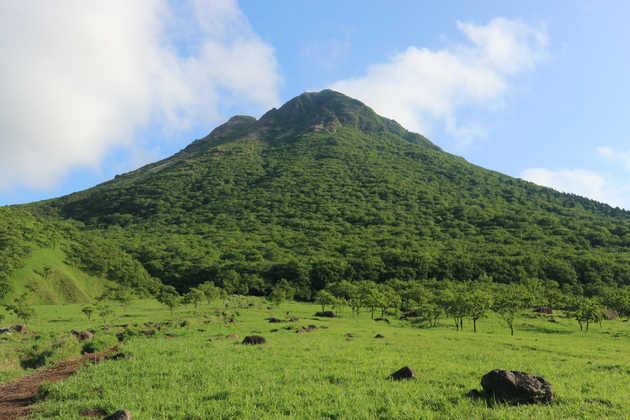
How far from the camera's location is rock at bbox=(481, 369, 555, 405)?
466 inches

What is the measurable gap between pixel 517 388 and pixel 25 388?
22.3m

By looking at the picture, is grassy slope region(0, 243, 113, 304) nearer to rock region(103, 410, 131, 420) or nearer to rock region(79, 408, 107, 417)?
rock region(79, 408, 107, 417)

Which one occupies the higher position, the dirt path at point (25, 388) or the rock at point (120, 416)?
the rock at point (120, 416)

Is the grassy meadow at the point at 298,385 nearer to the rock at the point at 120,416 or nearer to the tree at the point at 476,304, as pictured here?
the rock at the point at 120,416

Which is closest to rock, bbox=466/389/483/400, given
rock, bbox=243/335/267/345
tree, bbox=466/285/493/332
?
rock, bbox=243/335/267/345

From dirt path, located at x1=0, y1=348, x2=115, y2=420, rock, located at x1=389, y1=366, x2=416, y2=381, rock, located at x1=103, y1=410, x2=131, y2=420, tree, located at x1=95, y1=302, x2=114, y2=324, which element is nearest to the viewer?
rock, located at x1=103, y1=410, x2=131, y2=420

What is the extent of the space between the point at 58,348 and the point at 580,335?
70142mm

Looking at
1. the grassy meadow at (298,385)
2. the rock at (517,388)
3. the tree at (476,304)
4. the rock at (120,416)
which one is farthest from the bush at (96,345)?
the tree at (476,304)

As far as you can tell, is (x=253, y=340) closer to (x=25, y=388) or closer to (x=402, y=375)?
(x=25, y=388)

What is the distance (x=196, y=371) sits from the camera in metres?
16.9

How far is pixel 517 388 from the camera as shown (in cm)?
1198

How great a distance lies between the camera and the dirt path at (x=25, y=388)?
13.0 m

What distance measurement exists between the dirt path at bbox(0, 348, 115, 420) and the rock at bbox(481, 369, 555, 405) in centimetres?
1756

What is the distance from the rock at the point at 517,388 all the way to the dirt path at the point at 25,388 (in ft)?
57.6
